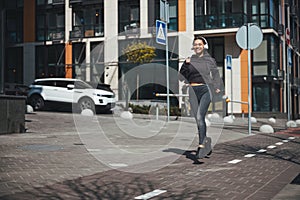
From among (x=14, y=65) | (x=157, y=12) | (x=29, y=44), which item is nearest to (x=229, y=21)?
(x=157, y=12)

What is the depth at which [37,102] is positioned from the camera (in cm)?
2600

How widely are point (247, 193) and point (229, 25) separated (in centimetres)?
2974

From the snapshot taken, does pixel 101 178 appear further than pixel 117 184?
Yes

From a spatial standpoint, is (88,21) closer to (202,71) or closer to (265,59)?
(265,59)

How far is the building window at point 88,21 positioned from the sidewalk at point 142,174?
27.3 m

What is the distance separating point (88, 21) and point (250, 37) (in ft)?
83.9

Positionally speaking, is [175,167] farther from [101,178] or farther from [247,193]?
[247,193]

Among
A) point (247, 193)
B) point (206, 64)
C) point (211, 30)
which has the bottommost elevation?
point (247, 193)

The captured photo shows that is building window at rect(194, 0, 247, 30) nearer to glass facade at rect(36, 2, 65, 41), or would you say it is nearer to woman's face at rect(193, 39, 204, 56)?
glass facade at rect(36, 2, 65, 41)

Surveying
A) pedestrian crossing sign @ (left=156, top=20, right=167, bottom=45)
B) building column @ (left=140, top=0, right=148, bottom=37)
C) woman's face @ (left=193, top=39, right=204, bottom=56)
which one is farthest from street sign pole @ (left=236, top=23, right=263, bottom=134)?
building column @ (left=140, top=0, right=148, bottom=37)

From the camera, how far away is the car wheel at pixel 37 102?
1014 inches

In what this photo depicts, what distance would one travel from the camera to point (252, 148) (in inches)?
436

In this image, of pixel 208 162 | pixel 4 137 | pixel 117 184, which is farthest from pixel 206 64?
pixel 4 137

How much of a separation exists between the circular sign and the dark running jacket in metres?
7.42
